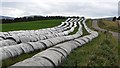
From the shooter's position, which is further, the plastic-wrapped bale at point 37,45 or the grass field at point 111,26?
the grass field at point 111,26

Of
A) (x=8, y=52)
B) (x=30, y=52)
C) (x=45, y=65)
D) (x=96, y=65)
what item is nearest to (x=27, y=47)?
(x=30, y=52)

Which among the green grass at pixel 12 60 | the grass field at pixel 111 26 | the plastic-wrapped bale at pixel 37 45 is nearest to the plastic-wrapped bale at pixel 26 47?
the plastic-wrapped bale at pixel 37 45

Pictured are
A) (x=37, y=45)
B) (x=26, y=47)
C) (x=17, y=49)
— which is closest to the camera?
(x=17, y=49)

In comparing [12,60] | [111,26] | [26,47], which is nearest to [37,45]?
[26,47]

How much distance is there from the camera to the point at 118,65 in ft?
45.8

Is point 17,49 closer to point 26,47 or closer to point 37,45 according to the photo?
point 26,47

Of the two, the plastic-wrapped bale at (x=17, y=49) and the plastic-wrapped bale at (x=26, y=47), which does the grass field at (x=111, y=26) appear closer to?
the plastic-wrapped bale at (x=26, y=47)

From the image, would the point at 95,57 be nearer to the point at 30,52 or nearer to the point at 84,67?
the point at 84,67

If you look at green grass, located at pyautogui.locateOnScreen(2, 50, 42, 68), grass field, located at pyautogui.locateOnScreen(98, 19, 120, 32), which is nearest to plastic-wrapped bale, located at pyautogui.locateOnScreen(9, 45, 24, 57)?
green grass, located at pyautogui.locateOnScreen(2, 50, 42, 68)

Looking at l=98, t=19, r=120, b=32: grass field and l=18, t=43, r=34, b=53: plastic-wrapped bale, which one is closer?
l=18, t=43, r=34, b=53: plastic-wrapped bale

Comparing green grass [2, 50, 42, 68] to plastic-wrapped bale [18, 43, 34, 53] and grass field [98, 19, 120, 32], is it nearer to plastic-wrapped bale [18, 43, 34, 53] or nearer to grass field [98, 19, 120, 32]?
plastic-wrapped bale [18, 43, 34, 53]

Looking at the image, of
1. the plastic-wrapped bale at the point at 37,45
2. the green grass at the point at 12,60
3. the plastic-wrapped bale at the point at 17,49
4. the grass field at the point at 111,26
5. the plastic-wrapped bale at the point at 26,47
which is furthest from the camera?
the grass field at the point at 111,26

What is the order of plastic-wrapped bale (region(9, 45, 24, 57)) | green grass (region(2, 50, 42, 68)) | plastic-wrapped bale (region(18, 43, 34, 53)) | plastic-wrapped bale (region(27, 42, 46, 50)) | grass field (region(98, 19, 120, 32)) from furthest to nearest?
grass field (region(98, 19, 120, 32)) < plastic-wrapped bale (region(27, 42, 46, 50)) < plastic-wrapped bale (region(18, 43, 34, 53)) < plastic-wrapped bale (region(9, 45, 24, 57)) < green grass (region(2, 50, 42, 68))

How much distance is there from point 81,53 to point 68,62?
5350 mm
